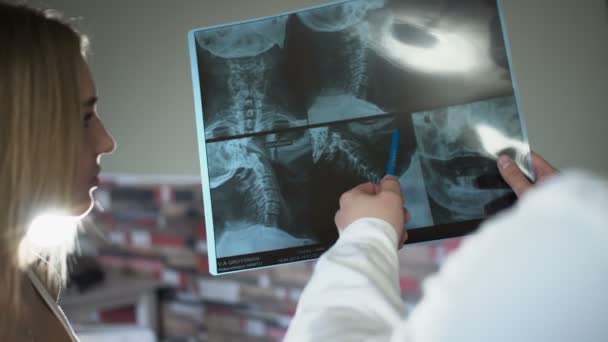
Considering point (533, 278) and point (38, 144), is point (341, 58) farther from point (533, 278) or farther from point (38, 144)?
point (533, 278)

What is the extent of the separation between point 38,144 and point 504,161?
2.24ft

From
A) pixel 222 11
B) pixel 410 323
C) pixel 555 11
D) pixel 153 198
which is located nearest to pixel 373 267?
pixel 410 323

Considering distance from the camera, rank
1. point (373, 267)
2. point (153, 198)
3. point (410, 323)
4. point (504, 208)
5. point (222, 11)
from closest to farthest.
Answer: point (410, 323) → point (373, 267) → point (504, 208) → point (222, 11) → point (153, 198)

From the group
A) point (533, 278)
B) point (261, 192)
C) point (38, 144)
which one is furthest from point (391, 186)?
point (38, 144)

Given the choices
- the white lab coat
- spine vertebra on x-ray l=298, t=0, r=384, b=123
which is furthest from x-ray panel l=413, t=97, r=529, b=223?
the white lab coat

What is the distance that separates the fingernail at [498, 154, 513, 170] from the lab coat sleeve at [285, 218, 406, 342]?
324 millimetres

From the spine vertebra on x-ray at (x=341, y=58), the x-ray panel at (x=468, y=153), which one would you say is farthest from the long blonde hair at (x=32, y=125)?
the x-ray panel at (x=468, y=153)

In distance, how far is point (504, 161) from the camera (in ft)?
2.82

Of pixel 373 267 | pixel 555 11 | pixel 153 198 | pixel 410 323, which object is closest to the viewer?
pixel 410 323

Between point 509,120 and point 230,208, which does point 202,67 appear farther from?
point 509,120

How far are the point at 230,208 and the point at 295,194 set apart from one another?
0.11 meters

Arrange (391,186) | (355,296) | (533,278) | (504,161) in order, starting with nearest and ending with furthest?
(533,278) → (355,296) → (391,186) → (504,161)

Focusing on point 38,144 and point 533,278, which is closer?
point 533,278

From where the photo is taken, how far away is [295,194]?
0.91m
